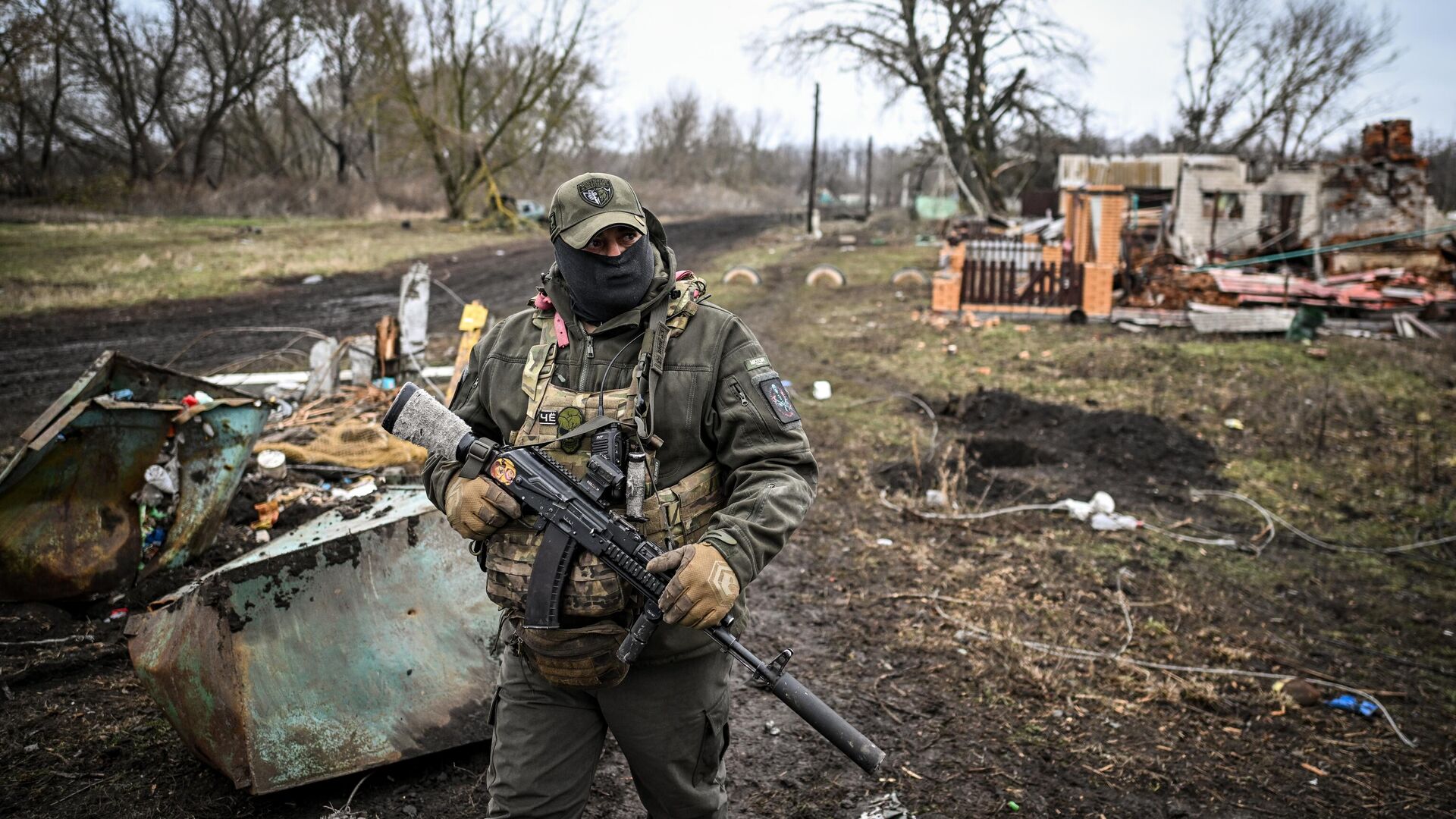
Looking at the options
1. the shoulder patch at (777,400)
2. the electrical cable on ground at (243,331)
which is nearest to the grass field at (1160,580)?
the shoulder patch at (777,400)

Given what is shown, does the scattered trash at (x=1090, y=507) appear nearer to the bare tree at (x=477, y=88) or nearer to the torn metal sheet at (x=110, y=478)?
the torn metal sheet at (x=110, y=478)

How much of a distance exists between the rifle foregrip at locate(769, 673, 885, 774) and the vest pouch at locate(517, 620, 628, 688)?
0.38 metres

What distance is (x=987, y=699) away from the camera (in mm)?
3799

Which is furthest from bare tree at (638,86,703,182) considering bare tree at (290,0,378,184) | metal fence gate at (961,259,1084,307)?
metal fence gate at (961,259,1084,307)

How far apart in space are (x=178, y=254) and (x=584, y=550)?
1713 cm

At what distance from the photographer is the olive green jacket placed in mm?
2064

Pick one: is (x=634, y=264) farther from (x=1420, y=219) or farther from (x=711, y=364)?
(x=1420, y=219)

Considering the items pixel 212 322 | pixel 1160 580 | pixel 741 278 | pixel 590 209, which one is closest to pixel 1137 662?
pixel 1160 580

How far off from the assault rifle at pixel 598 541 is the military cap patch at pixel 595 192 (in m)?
0.56

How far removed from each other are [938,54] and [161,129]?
86.0 feet

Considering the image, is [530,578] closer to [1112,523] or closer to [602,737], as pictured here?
[602,737]

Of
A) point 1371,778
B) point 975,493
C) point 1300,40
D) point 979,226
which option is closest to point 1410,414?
point 975,493

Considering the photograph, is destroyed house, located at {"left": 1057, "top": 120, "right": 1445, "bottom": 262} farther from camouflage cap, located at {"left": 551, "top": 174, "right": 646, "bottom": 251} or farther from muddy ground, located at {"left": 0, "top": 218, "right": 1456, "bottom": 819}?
camouflage cap, located at {"left": 551, "top": 174, "right": 646, "bottom": 251}

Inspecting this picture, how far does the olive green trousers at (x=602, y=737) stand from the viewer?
6.73ft
